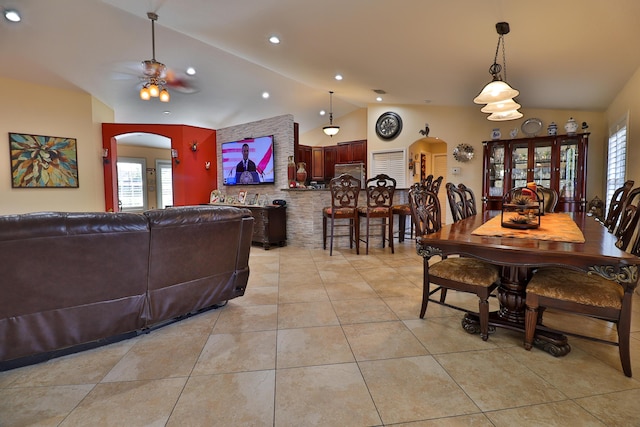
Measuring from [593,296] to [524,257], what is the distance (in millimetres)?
426

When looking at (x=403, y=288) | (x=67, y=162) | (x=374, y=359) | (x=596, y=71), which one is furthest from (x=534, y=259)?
(x=67, y=162)

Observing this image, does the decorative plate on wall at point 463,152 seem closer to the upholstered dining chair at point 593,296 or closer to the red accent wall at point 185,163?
the upholstered dining chair at point 593,296

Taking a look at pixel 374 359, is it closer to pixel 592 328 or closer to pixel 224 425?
pixel 224 425

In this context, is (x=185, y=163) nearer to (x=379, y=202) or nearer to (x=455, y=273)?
(x=379, y=202)

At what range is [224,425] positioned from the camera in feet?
4.34

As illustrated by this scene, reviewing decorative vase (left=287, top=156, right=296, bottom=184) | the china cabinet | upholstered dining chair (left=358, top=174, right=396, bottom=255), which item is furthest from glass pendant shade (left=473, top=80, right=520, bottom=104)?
decorative vase (left=287, top=156, right=296, bottom=184)

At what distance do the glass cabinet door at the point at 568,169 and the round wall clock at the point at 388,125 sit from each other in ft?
10.1

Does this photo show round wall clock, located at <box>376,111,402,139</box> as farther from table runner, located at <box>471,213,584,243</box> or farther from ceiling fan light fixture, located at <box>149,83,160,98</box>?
table runner, located at <box>471,213,584,243</box>

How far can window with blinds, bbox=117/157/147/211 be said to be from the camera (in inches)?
379

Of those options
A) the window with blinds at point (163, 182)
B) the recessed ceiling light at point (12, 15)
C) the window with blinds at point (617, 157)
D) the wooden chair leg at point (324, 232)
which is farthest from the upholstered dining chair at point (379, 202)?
the window with blinds at point (163, 182)

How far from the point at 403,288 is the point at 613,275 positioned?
1772 mm

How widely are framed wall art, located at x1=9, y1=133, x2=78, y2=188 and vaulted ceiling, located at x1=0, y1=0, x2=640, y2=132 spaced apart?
1022mm

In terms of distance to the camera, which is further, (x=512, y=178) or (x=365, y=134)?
(x=365, y=134)

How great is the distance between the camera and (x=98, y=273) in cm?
186
